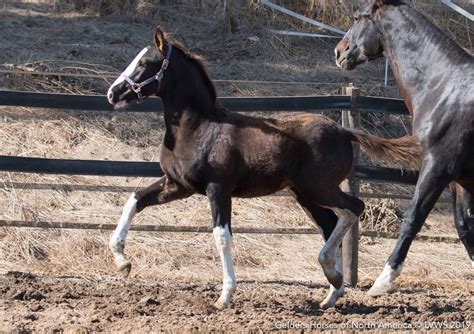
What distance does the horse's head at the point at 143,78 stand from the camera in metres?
7.25

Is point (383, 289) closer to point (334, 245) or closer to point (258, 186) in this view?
point (334, 245)

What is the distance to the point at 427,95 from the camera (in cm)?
763

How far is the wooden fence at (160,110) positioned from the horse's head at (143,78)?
1146 mm

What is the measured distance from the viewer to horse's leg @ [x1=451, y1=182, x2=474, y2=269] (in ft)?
25.7

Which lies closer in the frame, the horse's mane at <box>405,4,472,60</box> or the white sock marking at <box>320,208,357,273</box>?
the white sock marking at <box>320,208,357,273</box>

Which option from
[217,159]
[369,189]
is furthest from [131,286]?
[369,189]

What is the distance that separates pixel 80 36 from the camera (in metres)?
13.4

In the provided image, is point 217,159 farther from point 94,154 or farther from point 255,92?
point 255,92

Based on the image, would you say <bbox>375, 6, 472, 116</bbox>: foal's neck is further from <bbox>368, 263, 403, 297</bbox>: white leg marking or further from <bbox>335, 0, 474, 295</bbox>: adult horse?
<bbox>368, 263, 403, 297</bbox>: white leg marking

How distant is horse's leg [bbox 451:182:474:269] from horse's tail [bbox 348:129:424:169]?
1.84 ft

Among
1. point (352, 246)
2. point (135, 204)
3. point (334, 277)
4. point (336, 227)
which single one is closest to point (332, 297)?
point (334, 277)

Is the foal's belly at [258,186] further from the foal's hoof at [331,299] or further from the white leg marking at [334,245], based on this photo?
the foal's hoof at [331,299]


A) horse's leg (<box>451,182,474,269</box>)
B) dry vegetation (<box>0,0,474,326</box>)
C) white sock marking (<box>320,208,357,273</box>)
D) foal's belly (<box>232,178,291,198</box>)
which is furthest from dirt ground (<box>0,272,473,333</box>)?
dry vegetation (<box>0,0,474,326</box>)

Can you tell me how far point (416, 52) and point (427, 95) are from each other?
43 cm
